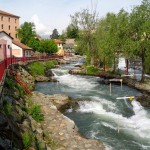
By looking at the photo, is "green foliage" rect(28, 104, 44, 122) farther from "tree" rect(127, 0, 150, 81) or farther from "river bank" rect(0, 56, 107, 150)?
"tree" rect(127, 0, 150, 81)

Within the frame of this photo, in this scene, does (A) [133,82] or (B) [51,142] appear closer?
(B) [51,142]

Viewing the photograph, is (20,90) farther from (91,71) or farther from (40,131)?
(91,71)

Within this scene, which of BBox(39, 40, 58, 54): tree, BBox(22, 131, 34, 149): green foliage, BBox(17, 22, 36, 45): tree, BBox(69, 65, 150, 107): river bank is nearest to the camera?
BBox(22, 131, 34, 149): green foliage

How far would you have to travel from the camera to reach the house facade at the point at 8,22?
8921 cm

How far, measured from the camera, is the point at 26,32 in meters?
78.2

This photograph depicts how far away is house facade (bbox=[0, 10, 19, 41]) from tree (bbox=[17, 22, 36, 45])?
1384cm

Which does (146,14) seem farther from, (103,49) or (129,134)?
(129,134)

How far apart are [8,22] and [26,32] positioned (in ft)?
58.8

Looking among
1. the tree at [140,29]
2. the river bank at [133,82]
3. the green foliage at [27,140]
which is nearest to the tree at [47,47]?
the river bank at [133,82]

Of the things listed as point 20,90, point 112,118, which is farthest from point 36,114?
point 112,118

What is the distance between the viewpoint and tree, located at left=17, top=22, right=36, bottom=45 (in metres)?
76.8

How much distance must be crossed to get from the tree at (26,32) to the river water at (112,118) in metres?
47.3

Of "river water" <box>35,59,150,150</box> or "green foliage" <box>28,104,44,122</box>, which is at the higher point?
"green foliage" <box>28,104,44,122</box>

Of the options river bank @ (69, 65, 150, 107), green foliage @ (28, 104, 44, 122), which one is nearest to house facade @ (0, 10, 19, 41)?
river bank @ (69, 65, 150, 107)
